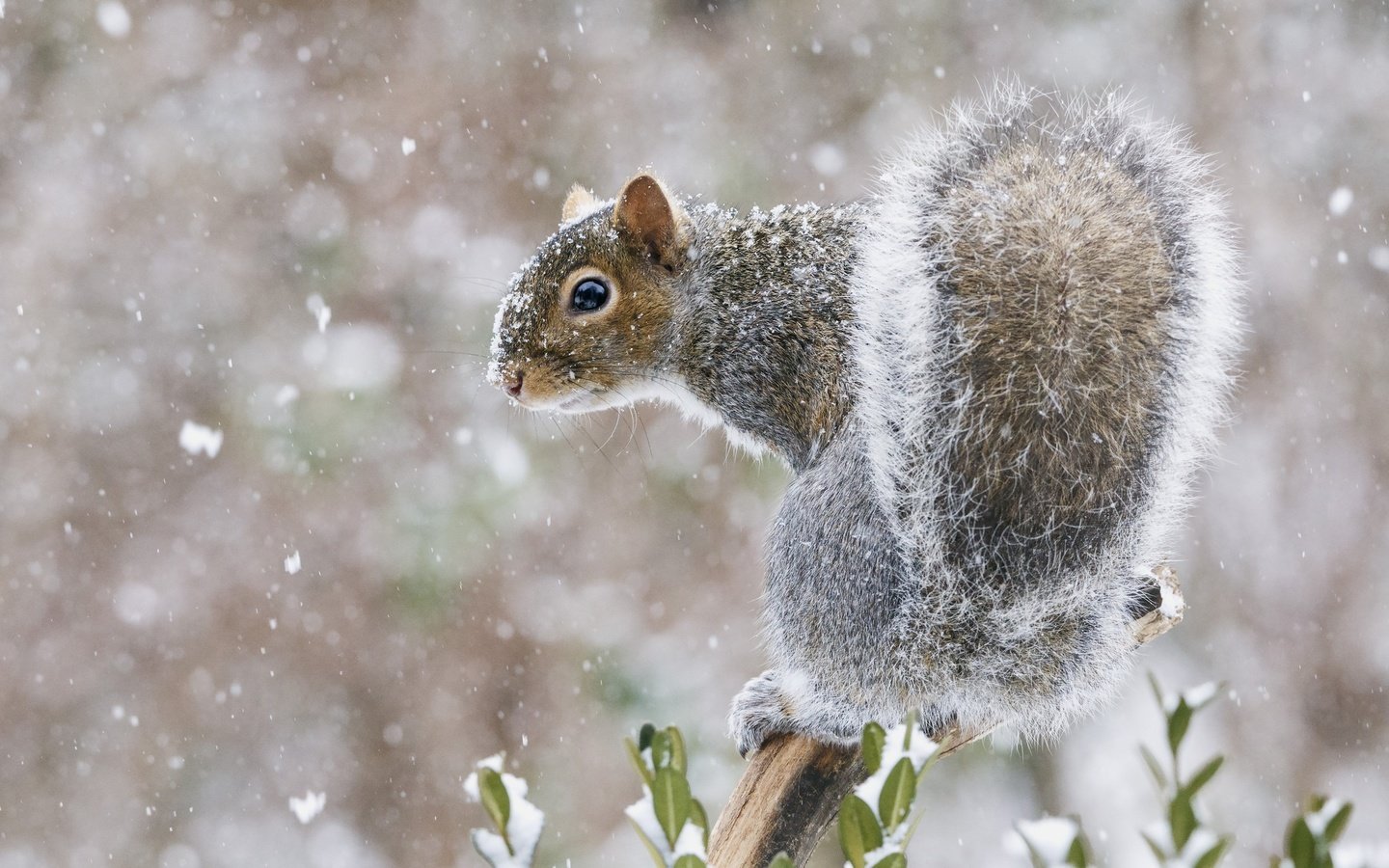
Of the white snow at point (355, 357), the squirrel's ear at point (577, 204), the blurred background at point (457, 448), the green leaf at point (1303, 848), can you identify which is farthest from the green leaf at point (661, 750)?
the white snow at point (355, 357)

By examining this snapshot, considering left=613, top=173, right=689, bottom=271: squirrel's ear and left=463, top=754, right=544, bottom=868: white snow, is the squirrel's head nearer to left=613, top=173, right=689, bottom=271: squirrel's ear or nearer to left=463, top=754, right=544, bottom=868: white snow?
left=613, top=173, right=689, bottom=271: squirrel's ear

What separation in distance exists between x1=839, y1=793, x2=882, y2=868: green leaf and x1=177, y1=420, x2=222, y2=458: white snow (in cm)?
289

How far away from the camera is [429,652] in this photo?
11.0 feet

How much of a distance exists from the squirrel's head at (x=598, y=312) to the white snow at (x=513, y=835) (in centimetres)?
93

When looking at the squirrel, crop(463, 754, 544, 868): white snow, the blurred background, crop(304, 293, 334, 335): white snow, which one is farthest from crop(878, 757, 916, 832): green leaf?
crop(304, 293, 334, 335): white snow

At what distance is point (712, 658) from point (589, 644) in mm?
332

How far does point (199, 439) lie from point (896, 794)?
2954 mm

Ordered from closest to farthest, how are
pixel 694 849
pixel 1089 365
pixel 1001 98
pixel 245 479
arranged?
pixel 694 849
pixel 1089 365
pixel 1001 98
pixel 245 479

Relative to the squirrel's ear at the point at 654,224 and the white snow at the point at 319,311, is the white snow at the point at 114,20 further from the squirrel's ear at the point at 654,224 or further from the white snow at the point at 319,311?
the squirrel's ear at the point at 654,224

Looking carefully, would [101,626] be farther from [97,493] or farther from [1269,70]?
[1269,70]

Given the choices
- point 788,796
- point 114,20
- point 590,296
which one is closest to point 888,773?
point 788,796

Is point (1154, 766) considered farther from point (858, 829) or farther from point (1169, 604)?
point (1169, 604)

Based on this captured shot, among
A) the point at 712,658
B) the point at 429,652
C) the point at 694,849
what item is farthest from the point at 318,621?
the point at 694,849

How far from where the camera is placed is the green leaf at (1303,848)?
696 millimetres
